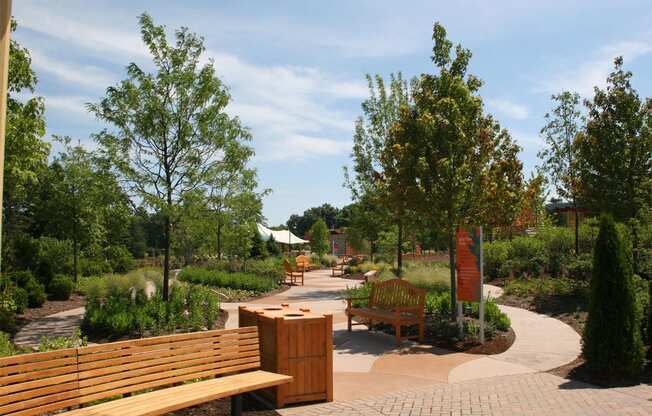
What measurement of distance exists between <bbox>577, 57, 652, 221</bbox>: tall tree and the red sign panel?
19.6ft

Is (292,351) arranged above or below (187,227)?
below

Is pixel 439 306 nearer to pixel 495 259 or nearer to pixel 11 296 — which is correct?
pixel 11 296

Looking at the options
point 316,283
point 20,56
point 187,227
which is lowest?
point 316,283

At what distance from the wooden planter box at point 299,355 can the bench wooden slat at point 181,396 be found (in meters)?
0.43

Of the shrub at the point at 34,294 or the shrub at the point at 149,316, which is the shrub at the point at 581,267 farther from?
the shrub at the point at 34,294

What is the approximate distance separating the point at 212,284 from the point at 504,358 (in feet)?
44.1

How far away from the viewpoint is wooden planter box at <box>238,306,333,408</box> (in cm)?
625

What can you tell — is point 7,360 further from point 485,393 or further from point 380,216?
point 380,216

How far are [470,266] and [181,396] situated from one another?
6.28 meters

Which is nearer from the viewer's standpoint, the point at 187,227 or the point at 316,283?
the point at 187,227

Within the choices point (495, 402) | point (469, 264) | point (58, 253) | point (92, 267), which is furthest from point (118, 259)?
point (495, 402)

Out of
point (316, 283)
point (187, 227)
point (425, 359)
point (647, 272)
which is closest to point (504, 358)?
point (425, 359)

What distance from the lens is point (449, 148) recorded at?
37.0 feet

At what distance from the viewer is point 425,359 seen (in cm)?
880
